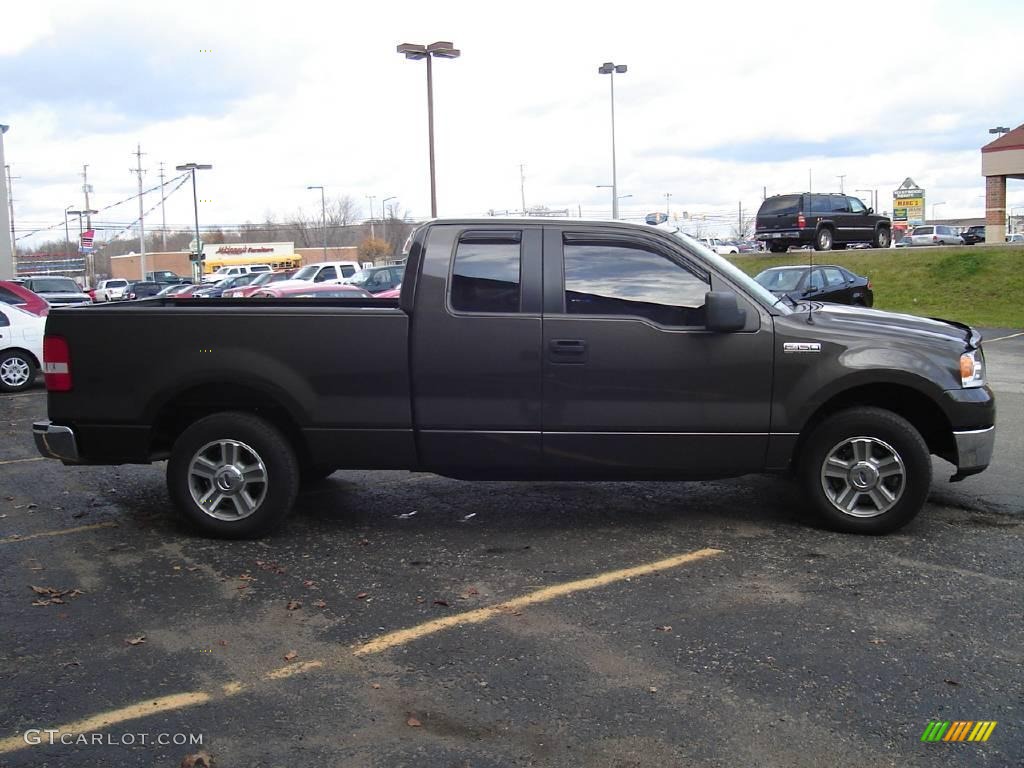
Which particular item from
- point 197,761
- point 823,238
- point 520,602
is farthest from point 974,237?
point 197,761

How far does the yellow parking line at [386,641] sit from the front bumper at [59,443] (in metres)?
2.62

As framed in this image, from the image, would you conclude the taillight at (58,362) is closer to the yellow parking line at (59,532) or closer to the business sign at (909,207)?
the yellow parking line at (59,532)

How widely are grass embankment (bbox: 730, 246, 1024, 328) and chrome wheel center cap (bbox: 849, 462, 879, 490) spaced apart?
19.6 m

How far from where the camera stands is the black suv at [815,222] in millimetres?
30688

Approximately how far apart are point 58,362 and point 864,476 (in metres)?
5.08

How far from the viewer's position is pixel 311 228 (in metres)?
122

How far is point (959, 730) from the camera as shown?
140 inches

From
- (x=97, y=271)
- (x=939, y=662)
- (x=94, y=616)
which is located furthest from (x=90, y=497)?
(x=97, y=271)

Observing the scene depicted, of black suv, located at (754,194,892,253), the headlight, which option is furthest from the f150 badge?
black suv, located at (754,194,892,253)

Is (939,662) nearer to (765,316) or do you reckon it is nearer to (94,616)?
(765,316)

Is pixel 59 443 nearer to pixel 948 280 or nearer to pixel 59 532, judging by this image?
pixel 59 532

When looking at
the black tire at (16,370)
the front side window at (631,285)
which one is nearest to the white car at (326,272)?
the black tire at (16,370)

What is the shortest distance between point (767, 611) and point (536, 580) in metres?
1.25

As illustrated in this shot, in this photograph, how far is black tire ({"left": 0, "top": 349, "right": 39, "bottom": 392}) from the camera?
45.8 feet
